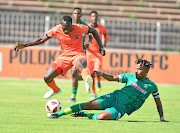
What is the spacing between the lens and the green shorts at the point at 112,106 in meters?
7.48

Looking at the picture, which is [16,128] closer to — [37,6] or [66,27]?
[66,27]

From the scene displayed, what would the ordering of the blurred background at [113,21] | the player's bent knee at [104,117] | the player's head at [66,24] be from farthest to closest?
the blurred background at [113,21] → the player's head at [66,24] → the player's bent knee at [104,117]

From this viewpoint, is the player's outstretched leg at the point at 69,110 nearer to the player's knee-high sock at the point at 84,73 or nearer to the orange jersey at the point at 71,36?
the player's knee-high sock at the point at 84,73

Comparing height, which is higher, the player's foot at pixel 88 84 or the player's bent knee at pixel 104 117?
the player's foot at pixel 88 84

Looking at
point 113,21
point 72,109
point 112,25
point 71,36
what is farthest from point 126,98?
point 112,25

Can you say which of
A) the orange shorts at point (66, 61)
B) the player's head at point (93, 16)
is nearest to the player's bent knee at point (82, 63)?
the orange shorts at point (66, 61)

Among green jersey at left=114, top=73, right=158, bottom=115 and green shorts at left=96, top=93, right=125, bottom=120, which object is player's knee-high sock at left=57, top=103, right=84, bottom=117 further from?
green jersey at left=114, top=73, right=158, bottom=115

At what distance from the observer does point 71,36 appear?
952cm

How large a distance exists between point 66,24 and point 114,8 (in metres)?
16.4

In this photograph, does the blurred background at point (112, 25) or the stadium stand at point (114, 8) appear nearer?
the blurred background at point (112, 25)

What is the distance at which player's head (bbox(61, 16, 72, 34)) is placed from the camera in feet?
29.8

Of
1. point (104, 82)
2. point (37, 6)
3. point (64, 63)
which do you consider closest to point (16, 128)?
point (64, 63)

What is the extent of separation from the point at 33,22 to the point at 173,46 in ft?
23.4

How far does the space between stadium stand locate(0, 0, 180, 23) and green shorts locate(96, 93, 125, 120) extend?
16.4 meters
